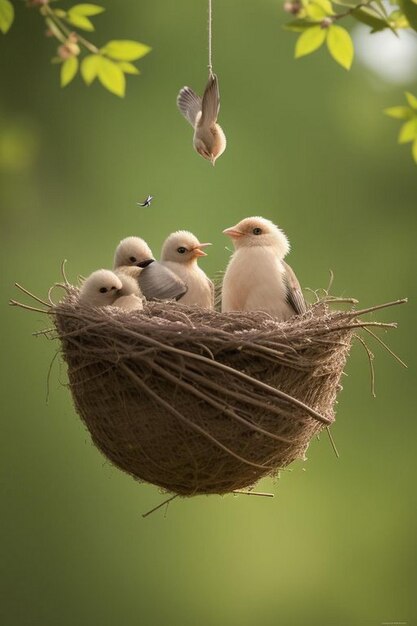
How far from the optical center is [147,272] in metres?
2.25

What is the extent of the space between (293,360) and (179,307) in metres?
0.27

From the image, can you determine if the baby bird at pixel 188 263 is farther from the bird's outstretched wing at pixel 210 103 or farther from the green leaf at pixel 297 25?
the green leaf at pixel 297 25

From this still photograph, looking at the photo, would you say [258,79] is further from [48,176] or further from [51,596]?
[51,596]

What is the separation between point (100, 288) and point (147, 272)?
0.57 ft

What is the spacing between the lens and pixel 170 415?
191 cm

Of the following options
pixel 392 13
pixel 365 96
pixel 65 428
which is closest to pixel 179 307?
pixel 392 13

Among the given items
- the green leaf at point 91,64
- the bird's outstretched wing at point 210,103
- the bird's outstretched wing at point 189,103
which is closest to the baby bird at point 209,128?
the bird's outstretched wing at point 210,103

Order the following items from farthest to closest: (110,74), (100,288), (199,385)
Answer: (100,288) < (110,74) < (199,385)

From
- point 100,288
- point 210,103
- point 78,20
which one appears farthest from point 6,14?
point 100,288

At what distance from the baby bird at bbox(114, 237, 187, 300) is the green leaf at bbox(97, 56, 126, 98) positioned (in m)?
0.39

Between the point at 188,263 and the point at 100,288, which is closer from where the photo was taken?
the point at 100,288

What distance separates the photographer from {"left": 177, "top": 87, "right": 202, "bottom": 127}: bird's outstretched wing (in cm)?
227

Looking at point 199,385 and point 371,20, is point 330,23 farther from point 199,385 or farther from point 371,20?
point 199,385

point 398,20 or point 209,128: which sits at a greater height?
point 398,20
